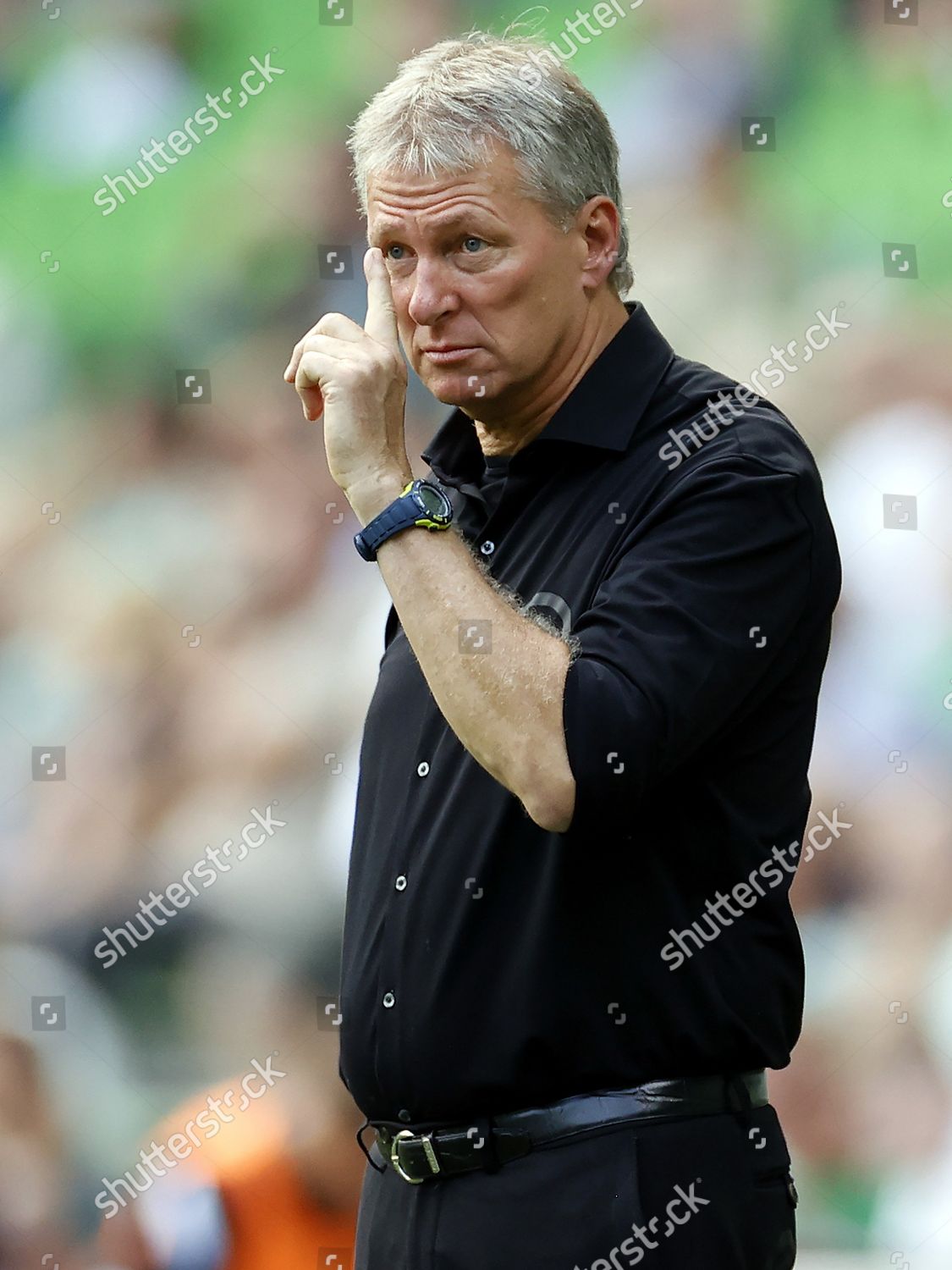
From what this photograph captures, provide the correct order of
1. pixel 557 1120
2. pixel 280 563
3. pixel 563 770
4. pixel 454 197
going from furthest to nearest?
pixel 280 563, pixel 454 197, pixel 557 1120, pixel 563 770

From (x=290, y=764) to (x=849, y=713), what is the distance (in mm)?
1049

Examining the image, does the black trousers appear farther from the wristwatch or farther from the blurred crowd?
the blurred crowd

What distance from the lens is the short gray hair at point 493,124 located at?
5.40ft

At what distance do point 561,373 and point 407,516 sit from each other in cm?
36

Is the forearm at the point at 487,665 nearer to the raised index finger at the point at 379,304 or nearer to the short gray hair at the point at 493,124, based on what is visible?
the raised index finger at the point at 379,304

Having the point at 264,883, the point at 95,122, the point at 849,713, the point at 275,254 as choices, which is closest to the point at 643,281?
the point at 275,254

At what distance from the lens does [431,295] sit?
5.41ft

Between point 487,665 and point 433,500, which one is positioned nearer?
point 487,665

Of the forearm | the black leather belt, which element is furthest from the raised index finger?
the black leather belt

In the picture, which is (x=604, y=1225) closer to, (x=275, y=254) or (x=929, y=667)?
(x=929, y=667)

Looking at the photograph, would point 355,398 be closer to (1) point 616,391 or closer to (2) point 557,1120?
(1) point 616,391

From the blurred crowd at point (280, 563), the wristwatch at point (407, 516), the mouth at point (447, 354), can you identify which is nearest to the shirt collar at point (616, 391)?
the mouth at point (447, 354)

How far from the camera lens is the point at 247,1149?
2803 millimetres

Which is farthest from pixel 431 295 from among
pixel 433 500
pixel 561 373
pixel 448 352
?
pixel 433 500
